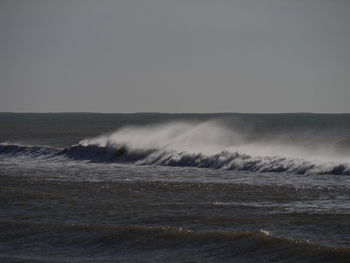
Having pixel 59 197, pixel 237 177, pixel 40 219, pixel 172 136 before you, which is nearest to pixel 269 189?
pixel 237 177

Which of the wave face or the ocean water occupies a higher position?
the wave face

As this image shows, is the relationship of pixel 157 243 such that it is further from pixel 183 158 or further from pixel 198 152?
pixel 198 152

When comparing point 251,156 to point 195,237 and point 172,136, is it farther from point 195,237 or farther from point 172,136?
point 195,237

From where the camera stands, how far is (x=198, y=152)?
42.6 metres

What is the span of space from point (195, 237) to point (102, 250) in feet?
7.69

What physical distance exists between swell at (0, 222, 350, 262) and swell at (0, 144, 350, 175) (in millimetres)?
15374

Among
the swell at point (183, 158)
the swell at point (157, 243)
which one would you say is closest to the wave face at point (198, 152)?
the swell at point (183, 158)

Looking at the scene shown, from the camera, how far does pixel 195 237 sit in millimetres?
19422

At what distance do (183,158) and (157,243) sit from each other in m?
22.6

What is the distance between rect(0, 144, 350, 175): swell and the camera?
35094 mm

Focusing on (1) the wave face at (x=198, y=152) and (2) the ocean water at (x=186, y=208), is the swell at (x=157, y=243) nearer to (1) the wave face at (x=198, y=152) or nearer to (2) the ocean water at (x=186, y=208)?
(2) the ocean water at (x=186, y=208)

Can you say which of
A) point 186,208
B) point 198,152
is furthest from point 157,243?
point 198,152

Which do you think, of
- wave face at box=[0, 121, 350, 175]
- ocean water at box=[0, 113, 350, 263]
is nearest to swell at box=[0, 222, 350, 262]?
ocean water at box=[0, 113, 350, 263]

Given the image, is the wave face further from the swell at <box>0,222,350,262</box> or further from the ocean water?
the swell at <box>0,222,350,262</box>
